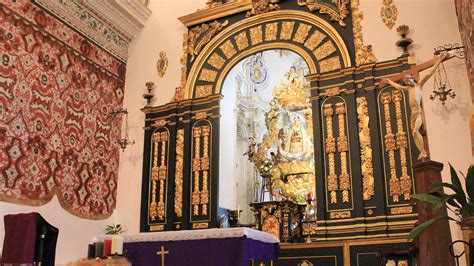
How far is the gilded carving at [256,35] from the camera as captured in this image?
33.8 feet

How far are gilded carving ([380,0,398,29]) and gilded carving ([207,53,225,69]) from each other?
3.36 m

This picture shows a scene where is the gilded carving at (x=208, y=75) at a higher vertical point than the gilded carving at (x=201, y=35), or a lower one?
lower

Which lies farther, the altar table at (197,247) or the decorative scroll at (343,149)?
the decorative scroll at (343,149)

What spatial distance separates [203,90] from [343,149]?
3363 mm

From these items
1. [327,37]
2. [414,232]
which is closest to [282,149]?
[327,37]

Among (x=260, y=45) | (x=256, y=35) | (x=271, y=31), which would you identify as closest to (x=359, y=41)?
(x=271, y=31)

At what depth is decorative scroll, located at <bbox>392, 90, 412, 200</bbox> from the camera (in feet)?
26.7

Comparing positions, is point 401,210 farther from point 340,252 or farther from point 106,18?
point 106,18

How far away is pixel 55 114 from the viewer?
30.6 feet

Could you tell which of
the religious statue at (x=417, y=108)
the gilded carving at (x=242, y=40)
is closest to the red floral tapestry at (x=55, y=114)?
the gilded carving at (x=242, y=40)

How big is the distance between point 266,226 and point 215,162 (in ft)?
5.54

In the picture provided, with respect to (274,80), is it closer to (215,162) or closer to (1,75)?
(215,162)

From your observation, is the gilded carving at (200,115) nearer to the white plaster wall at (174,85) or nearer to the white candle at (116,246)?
the white plaster wall at (174,85)

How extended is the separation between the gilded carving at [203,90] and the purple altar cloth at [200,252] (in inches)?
191
